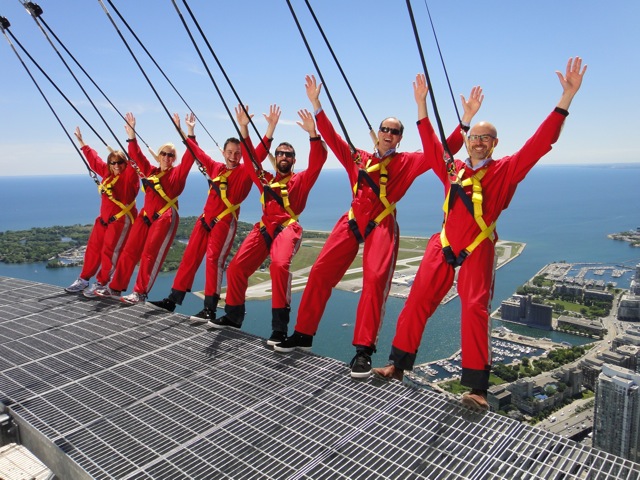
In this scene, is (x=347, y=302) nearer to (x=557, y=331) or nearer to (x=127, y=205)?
(x=557, y=331)

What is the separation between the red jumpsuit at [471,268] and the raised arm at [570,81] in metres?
0.06

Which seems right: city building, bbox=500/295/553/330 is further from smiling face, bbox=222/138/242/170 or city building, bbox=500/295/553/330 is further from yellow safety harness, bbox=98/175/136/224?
smiling face, bbox=222/138/242/170

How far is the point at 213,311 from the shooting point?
4.36 m

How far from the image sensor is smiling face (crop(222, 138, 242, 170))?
445 centimetres

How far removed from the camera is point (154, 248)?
16.0 ft

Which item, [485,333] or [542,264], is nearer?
[485,333]

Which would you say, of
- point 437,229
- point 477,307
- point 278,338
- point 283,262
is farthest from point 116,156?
point 437,229

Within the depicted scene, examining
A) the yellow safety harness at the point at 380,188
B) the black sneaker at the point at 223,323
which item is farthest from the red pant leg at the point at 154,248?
the yellow safety harness at the point at 380,188

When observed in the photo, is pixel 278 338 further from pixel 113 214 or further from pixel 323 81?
pixel 113 214

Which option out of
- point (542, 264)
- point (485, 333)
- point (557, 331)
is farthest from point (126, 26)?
point (542, 264)

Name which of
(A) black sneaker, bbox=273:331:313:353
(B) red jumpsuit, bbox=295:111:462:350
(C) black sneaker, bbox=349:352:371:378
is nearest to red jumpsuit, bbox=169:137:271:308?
(A) black sneaker, bbox=273:331:313:353

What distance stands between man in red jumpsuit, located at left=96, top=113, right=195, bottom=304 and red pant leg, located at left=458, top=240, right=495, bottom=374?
305cm

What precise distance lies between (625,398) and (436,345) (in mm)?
10626

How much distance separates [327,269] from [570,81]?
6.09 ft
